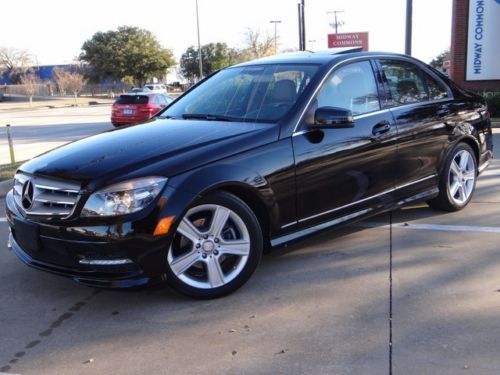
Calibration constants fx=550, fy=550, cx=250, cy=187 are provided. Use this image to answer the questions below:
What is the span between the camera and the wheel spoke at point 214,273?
3795mm

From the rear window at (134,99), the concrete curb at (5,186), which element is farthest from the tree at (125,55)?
the concrete curb at (5,186)

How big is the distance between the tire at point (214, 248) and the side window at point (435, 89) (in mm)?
2695

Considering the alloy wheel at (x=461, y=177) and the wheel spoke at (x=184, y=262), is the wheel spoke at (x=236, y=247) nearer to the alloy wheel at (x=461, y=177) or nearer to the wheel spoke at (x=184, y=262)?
the wheel spoke at (x=184, y=262)

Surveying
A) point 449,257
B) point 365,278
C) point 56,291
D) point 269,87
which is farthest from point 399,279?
point 56,291

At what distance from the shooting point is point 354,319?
3521 millimetres

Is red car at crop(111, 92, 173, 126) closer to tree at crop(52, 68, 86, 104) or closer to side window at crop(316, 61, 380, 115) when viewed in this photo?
side window at crop(316, 61, 380, 115)

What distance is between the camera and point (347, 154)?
4.45m

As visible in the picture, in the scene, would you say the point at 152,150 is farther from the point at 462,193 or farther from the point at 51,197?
the point at 462,193

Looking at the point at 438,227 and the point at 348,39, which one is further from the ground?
the point at 348,39

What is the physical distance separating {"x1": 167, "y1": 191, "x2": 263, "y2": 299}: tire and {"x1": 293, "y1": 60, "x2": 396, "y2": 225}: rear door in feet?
1.76

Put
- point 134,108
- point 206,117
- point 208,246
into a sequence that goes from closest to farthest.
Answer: point 208,246 < point 206,117 < point 134,108

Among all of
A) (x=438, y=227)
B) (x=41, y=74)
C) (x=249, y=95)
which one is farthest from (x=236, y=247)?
(x=41, y=74)

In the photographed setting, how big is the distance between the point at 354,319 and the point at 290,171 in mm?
1177

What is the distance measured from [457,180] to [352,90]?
72.2 inches
